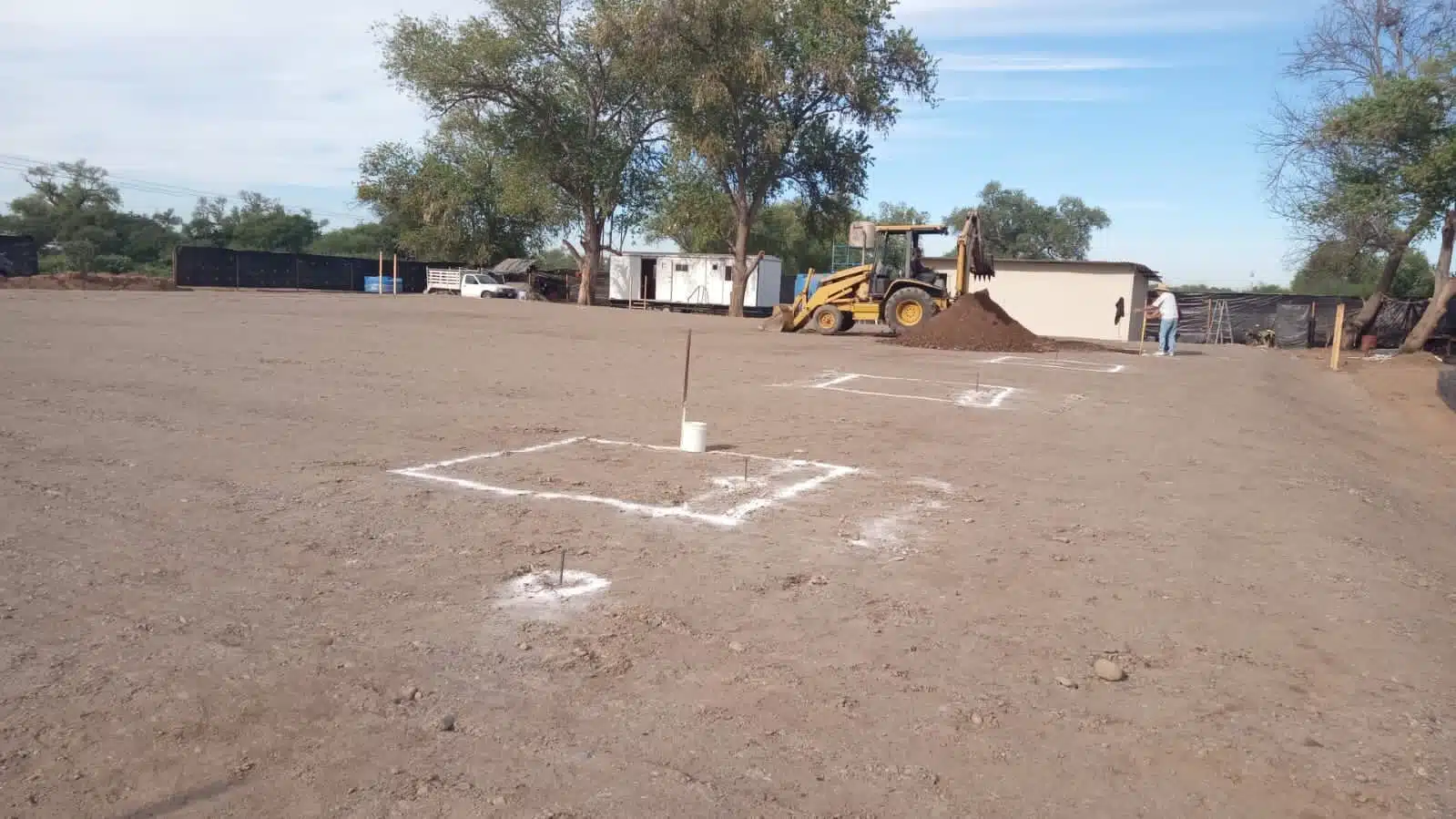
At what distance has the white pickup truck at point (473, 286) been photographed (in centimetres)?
4850

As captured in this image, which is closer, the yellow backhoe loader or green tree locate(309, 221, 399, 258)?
the yellow backhoe loader

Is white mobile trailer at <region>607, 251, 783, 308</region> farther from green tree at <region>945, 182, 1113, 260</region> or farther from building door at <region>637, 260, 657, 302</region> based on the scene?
green tree at <region>945, 182, 1113, 260</region>

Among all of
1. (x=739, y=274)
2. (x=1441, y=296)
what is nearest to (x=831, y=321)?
(x=739, y=274)

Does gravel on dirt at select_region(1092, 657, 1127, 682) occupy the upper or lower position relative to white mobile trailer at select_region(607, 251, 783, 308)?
lower

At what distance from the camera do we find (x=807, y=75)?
38.9 m

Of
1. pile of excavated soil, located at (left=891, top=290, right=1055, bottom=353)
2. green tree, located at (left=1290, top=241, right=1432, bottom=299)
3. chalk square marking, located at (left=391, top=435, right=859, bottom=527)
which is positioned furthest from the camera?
green tree, located at (left=1290, top=241, right=1432, bottom=299)

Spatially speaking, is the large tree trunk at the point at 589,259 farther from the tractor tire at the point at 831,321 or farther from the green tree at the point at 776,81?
the tractor tire at the point at 831,321

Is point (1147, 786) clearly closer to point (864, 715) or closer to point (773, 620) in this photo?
point (864, 715)

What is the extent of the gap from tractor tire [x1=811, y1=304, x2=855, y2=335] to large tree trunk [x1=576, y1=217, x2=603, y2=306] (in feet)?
70.8

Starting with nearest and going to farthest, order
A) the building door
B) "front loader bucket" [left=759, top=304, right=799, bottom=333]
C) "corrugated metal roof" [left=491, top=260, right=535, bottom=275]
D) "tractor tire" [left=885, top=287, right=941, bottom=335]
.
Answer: "tractor tire" [left=885, top=287, right=941, bottom=335] < "front loader bucket" [left=759, top=304, right=799, bottom=333] < "corrugated metal roof" [left=491, top=260, right=535, bottom=275] < the building door

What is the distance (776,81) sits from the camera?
37875 millimetres

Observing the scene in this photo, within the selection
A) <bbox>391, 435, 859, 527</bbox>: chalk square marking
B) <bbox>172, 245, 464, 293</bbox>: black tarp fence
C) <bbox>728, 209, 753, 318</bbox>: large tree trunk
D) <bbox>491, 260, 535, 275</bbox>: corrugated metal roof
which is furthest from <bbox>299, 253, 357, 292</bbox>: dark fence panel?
<bbox>391, 435, 859, 527</bbox>: chalk square marking

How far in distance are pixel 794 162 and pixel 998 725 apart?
Result: 130ft

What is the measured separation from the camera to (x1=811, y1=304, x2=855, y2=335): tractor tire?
2811cm
